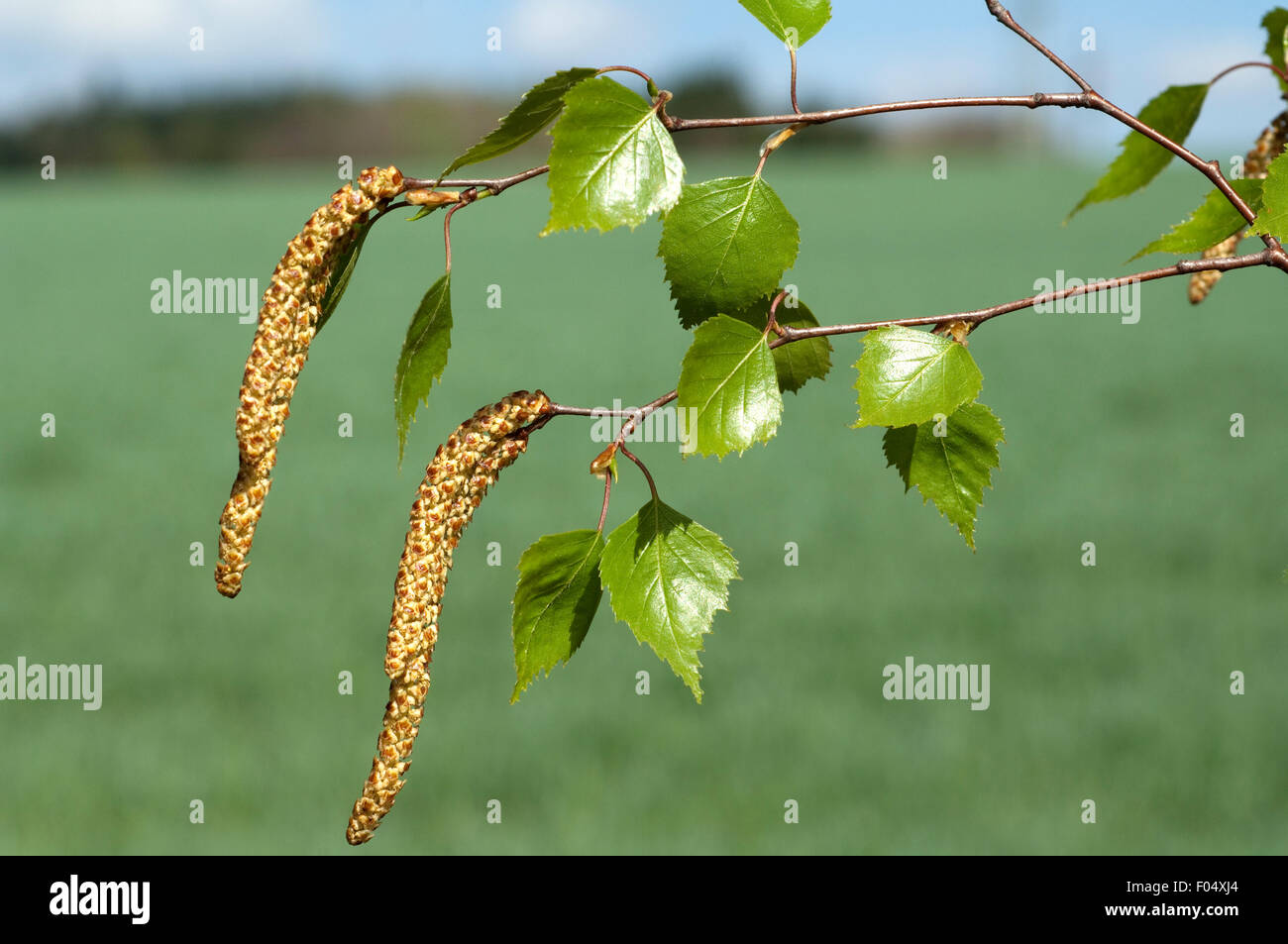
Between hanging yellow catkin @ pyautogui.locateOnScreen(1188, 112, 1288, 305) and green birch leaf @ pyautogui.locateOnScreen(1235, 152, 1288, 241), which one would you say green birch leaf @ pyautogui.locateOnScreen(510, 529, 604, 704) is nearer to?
green birch leaf @ pyautogui.locateOnScreen(1235, 152, 1288, 241)

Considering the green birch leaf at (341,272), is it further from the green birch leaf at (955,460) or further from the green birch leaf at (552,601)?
the green birch leaf at (955,460)

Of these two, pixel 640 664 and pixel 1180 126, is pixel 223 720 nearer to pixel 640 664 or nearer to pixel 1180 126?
pixel 640 664

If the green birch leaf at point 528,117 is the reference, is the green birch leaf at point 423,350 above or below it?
below

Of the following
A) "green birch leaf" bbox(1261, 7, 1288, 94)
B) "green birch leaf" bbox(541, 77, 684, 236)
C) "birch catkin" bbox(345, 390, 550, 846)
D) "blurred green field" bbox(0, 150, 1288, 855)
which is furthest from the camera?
"blurred green field" bbox(0, 150, 1288, 855)

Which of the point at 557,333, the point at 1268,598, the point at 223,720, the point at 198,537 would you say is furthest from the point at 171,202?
the point at 1268,598

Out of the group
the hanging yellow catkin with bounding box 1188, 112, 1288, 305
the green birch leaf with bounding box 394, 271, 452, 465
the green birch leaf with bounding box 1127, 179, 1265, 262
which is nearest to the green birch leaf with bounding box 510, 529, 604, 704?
the green birch leaf with bounding box 394, 271, 452, 465

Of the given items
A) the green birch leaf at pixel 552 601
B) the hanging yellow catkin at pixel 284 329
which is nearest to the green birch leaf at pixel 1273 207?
the green birch leaf at pixel 552 601

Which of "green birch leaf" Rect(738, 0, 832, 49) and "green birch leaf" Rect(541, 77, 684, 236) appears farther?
"green birch leaf" Rect(738, 0, 832, 49)
